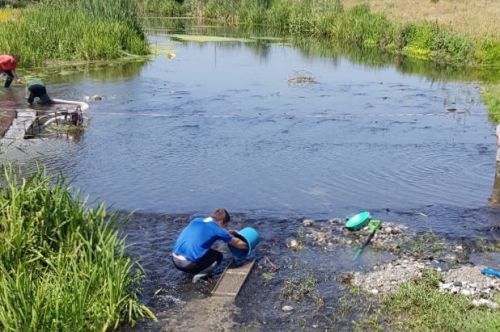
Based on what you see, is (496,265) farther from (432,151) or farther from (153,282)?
(432,151)

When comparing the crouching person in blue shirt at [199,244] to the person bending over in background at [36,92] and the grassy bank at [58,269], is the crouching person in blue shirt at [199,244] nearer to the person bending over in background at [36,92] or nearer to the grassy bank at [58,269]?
the grassy bank at [58,269]

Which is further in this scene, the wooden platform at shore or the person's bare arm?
the wooden platform at shore

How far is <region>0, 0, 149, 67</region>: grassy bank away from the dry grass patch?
725 inches

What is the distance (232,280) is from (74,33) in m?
23.3

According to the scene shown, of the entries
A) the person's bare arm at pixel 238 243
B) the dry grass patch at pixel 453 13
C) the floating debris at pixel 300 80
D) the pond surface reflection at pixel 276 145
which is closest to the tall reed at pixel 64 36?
the pond surface reflection at pixel 276 145

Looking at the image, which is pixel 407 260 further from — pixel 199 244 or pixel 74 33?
pixel 74 33

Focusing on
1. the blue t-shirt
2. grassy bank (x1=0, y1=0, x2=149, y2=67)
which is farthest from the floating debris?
the blue t-shirt

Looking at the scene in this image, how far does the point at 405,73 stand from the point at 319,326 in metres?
23.8

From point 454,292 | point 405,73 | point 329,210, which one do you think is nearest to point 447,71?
point 405,73

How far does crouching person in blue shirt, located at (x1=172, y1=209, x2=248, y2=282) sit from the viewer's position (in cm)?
830

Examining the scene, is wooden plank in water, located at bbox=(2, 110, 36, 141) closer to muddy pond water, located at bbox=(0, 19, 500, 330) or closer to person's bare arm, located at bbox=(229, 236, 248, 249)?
muddy pond water, located at bbox=(0, 19, 500, 330)

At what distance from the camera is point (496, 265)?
9.15 m

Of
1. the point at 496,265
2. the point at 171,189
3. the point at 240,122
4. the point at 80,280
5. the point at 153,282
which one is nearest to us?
the point at 80,280

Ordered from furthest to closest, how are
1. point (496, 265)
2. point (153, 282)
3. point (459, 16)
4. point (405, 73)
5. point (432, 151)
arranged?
point (459, 16), point (405, 73), point (432, 151), point (496, 265), point (153, 282)
